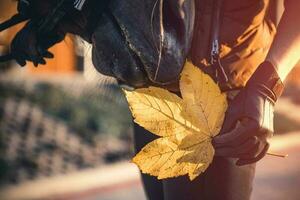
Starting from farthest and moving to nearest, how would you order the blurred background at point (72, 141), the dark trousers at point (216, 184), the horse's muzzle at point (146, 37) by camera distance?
the blurred background at point (72, 141) → the dark trousers at point (216, 184) → the horse's muzzle at point (146, 37)

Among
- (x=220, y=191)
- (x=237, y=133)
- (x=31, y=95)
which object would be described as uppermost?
(x=237, y=133)

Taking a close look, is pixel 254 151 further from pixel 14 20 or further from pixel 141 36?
pixel 14 20

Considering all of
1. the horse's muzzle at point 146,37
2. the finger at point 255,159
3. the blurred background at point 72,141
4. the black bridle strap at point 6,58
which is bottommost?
the blurred background at point 72,141

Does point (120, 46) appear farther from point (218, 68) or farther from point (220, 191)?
point (220, 191)

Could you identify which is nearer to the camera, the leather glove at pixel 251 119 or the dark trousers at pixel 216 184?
the leather glove at pixel 251 119

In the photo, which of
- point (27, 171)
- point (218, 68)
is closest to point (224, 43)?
point (218, 68)

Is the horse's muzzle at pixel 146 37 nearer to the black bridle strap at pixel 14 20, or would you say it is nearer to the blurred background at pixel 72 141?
the black bridle strap at pixel 14 20

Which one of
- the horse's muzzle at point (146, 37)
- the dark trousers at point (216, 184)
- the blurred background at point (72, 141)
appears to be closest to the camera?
the horse's muzzle at point (146, 37)

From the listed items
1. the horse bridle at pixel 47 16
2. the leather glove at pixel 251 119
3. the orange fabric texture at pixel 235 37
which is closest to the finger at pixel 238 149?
the leather glove at pixel 251 119

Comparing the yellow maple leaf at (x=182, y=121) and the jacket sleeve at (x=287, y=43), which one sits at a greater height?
the jacket sleeve at (x=287, y=43)
